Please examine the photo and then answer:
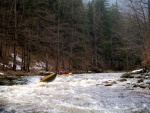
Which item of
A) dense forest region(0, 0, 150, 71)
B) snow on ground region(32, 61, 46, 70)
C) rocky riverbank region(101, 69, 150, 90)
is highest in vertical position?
dense forest region(0, 0, 150, 71)

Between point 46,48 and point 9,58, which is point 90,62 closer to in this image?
point 46,48

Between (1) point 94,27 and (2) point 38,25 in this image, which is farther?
(1) point 94,27

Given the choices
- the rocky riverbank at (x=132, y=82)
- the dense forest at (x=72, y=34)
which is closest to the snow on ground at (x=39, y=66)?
the dense forest at (x=72, y=34)

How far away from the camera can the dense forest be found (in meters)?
27.7

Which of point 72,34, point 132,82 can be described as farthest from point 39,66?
point 132,82

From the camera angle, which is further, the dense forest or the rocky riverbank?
the dense forest

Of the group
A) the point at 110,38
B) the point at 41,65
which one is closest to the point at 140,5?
the point at 41,65

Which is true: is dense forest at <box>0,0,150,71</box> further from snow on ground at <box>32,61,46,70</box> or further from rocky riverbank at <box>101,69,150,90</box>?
rocky riverbank at <box>101,69,150,90</box>

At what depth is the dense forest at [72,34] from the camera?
2772 cm

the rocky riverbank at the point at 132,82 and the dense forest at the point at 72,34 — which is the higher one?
the dense forest at the point at 72,34

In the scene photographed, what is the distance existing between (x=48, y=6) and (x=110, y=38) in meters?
19.0

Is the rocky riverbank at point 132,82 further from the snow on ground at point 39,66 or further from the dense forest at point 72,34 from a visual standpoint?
the snow on ground at point 39,66

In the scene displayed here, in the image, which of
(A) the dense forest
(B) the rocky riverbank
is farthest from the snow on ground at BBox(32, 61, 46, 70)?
(B) the rocky riverbank

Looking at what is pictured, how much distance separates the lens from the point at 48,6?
1567 inches
